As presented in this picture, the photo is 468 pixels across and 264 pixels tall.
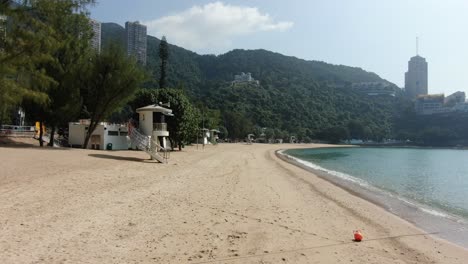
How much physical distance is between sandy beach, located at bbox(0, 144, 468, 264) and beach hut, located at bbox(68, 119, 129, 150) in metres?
19.3

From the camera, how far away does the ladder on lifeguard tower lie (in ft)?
91.5

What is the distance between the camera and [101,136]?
119ft

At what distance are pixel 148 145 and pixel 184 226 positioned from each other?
19885 mm

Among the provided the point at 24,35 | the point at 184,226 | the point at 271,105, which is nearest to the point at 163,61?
the point at 24,35

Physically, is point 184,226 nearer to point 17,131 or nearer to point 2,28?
point 2,28

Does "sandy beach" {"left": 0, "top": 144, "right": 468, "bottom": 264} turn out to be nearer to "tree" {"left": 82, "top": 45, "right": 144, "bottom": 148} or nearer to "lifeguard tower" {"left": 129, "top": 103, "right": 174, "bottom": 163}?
"lifeguard tower" {"left": 129, "top": 103, "right": 174, "bottom": 163}

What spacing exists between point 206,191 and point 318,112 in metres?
169

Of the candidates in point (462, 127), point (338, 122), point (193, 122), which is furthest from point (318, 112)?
point (193, 122)

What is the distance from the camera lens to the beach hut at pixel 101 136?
36344mm

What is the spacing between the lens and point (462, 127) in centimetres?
16912

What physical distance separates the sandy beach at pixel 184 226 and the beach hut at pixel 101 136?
19.3m

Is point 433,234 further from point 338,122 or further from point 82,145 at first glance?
point 338,122

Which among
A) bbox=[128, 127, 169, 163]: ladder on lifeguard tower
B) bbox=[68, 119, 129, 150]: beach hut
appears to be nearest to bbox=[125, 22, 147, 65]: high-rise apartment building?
bbox=[68, 119, 129, 150]: beach hut

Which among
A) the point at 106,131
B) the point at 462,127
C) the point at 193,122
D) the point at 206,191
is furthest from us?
the point at 462,127
